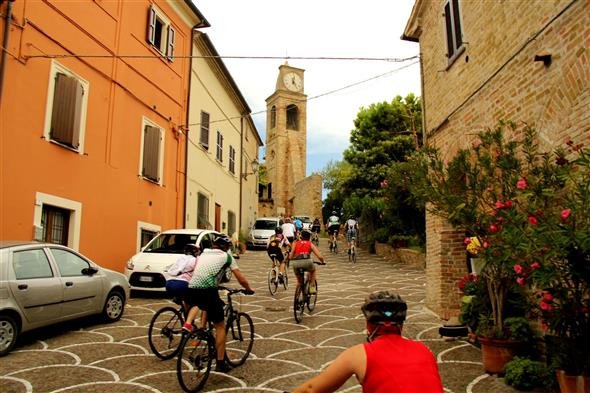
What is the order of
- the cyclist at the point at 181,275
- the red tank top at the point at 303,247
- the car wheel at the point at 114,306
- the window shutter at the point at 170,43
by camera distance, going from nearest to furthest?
the cyclist at the point at 181,275 → the car wheel at the point at 114,306 → the red tank top at the point at 303,247 → the window shutter at the point at 170,43

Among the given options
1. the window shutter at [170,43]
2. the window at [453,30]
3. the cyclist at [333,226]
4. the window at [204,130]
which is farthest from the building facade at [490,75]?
the cyclist at [333,226]

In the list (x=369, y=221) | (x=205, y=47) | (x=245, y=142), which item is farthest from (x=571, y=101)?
(x=245, y=142)

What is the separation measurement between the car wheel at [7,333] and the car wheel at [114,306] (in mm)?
2146

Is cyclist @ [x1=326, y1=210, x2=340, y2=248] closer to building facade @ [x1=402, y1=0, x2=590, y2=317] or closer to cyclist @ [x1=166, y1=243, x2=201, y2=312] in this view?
building facade @ [x1=402, y1=0, x2=590, y2=317]

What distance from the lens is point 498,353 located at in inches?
222

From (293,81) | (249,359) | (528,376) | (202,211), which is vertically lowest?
(249,359)

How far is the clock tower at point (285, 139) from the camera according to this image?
167 ft

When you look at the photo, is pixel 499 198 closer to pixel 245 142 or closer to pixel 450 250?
pixel 450 250

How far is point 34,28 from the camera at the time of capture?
9750mm

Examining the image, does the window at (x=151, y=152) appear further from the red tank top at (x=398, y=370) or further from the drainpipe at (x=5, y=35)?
the red tank top at (x=398, y=370)

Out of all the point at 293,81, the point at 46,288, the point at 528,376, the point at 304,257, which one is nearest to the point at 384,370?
the point at 528,376

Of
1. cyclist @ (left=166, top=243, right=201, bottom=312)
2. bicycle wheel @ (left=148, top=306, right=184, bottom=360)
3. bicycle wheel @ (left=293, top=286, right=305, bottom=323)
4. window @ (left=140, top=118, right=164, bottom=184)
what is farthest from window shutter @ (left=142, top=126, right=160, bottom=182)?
bicycle wheel @ (left=148, top=306, right=184, bottom=360)

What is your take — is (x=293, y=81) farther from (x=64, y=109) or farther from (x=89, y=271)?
(x=89, y=271)

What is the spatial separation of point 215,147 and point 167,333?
16099mm
